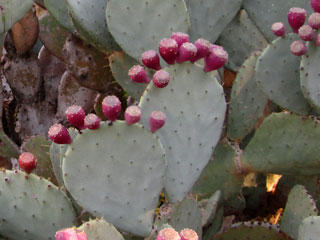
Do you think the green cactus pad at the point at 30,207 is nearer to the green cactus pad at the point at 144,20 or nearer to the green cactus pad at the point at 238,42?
the green cactus pad at the point at 144,20

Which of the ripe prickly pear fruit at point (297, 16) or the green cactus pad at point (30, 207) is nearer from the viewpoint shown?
the green cactus pad at point (30, 207)

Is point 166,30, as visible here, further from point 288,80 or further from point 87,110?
point 87,110

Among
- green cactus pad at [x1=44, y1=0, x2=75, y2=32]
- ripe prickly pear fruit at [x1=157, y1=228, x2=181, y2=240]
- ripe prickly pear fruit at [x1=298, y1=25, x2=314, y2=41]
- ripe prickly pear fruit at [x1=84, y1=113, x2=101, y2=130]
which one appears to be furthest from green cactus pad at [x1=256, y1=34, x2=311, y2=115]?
ripe prickly pear fruit at [x1=157, y1=228, x2=181, y2=240]

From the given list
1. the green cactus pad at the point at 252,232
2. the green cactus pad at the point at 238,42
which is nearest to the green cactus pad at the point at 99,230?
the green cactus pad at the point at 252,232

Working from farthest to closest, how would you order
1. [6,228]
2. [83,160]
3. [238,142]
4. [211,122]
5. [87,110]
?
[87,110], [238,142], [211,122], [6,228], [83,160]

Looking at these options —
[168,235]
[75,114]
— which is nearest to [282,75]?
[75,114]

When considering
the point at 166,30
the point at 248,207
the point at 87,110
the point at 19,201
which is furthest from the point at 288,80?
the point at 87,110
